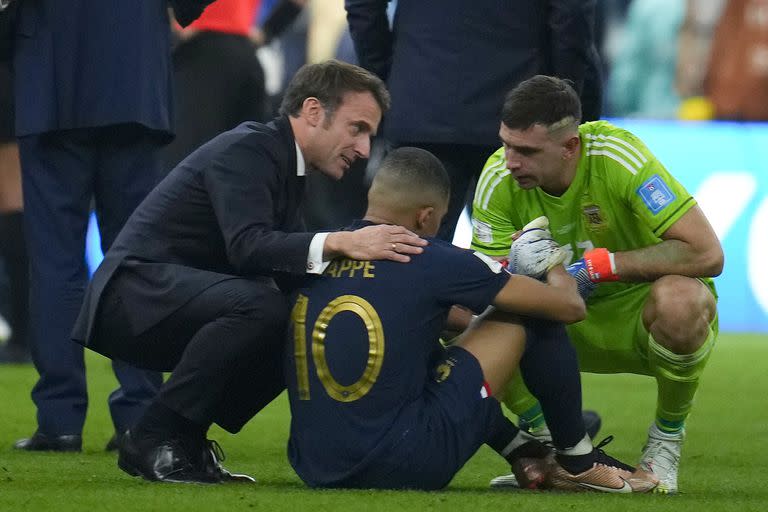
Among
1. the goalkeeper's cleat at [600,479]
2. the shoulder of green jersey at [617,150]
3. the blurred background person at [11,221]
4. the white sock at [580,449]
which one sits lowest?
the blurred background person at [11,221]

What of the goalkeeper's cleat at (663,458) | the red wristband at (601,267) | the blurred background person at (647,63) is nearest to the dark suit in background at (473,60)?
the red wristband at (601,267)

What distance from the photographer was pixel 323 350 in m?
4.03

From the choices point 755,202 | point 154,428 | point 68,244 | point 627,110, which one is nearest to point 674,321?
point 154,428

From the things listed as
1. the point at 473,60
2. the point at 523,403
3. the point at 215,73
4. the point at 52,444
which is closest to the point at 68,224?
the point at 52,444

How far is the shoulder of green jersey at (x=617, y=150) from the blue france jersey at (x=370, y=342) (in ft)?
2.57

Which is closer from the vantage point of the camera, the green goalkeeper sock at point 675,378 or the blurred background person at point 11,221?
the green goalkeeper sock at point 675,378

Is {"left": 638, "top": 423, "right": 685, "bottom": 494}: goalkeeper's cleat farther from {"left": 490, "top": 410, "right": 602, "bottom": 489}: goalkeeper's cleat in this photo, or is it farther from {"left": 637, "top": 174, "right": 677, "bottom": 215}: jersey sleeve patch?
{"left": 637, "top": 174, "right": 677, "bottom": 215}: jersey sleeve patch

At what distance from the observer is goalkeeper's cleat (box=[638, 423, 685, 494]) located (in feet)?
14.8

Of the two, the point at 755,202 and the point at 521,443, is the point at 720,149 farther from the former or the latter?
the point at 521,443

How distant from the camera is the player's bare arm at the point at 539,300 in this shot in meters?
4.09

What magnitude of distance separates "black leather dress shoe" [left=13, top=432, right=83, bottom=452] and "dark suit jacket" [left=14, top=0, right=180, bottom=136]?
0.96m

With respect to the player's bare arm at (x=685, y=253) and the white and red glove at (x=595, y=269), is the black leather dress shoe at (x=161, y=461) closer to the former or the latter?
the white and red glove at (x=595, y=269)

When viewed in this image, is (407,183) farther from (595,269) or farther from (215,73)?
(215,73)

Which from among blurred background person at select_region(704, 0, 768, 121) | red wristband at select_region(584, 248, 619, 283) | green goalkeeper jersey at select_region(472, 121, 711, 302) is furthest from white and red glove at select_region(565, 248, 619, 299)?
blurred background person at select_region(704, 0, 768, 121)
